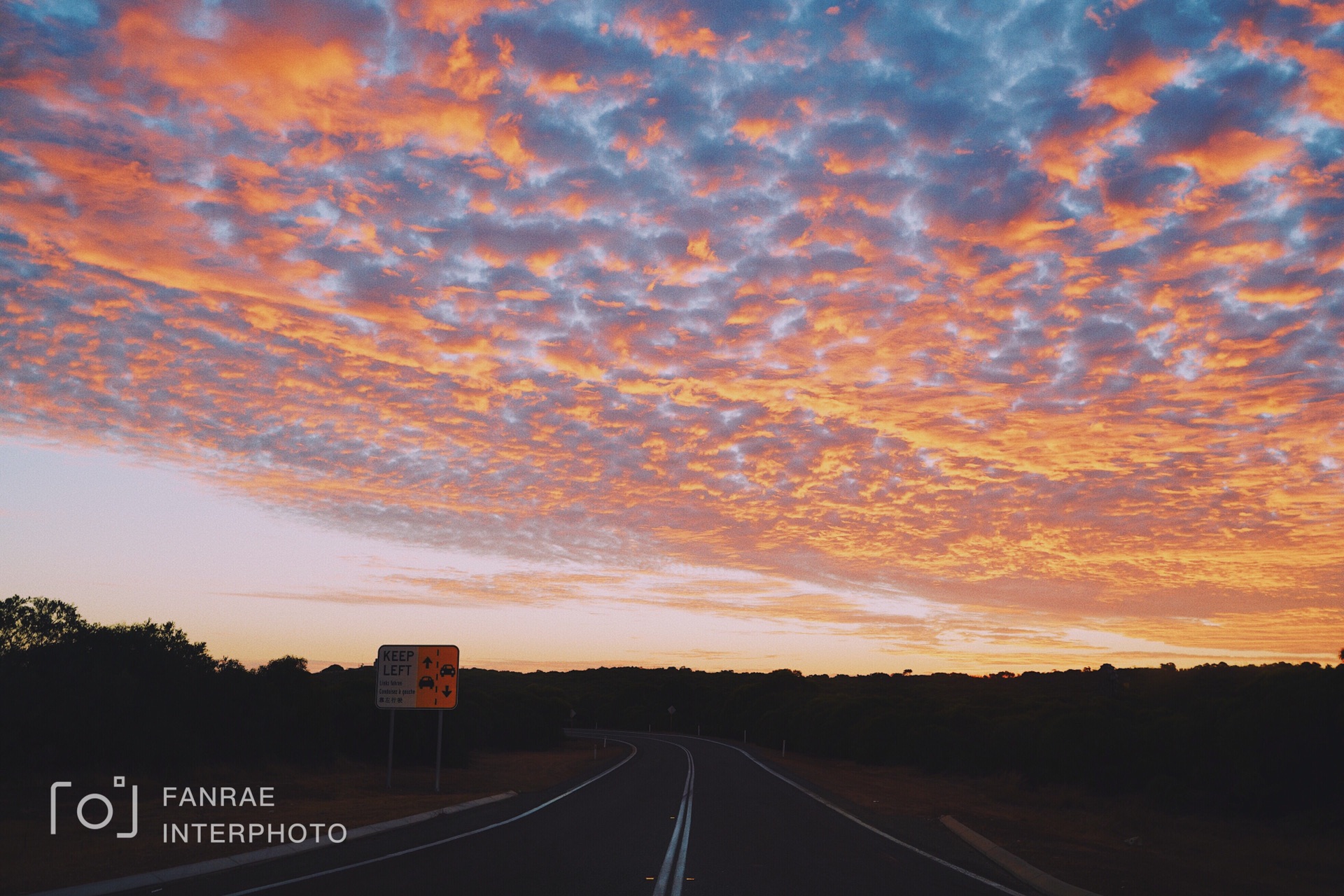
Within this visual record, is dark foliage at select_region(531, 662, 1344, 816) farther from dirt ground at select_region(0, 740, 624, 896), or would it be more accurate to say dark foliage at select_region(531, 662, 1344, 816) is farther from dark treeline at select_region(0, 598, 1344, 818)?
dirt ground at select_region(0, 740, 624, 896)

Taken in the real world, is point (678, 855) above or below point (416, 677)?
below

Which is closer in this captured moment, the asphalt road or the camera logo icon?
the asphalt road

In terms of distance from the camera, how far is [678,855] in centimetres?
1463

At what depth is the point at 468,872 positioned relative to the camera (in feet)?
40.4

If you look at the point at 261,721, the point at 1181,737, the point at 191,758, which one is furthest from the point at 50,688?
the point at 1181,737

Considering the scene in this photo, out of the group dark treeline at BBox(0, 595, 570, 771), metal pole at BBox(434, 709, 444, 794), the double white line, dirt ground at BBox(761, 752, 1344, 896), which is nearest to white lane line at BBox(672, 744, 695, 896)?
the double white line

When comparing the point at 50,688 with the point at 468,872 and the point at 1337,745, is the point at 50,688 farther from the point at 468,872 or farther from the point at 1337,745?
the point at 1337,745
